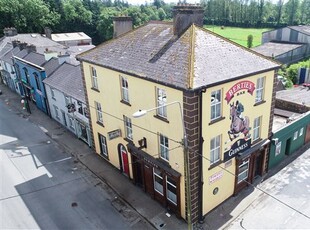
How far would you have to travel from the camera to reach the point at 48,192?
2091 cm

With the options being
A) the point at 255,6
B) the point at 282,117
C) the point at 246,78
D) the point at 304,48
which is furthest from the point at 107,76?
the point at 255,6

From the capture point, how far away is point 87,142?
89.9ft

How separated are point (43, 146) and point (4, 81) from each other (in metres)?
29.1

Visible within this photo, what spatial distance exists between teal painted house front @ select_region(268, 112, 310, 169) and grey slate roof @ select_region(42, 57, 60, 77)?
25920mm

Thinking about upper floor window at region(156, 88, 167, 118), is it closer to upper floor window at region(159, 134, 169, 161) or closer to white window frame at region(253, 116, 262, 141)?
upper floor window at region(159, 134, 169, 161)

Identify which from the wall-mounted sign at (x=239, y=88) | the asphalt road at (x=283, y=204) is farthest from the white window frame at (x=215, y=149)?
the asphalt road at (x=283, y=204)

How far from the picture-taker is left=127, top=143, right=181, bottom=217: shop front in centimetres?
1722

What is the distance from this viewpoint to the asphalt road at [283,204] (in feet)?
55.6

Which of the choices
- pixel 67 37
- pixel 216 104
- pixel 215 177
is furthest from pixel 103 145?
pixel 67 37

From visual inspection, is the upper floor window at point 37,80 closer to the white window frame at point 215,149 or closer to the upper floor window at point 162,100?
the upper floor window at point 162,100

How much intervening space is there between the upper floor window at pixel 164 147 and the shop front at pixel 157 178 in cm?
43

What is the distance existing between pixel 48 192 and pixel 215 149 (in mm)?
13011

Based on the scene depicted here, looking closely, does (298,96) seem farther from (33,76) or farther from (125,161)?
(33,76)

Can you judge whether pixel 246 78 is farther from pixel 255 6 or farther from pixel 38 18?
pixel 255 6
